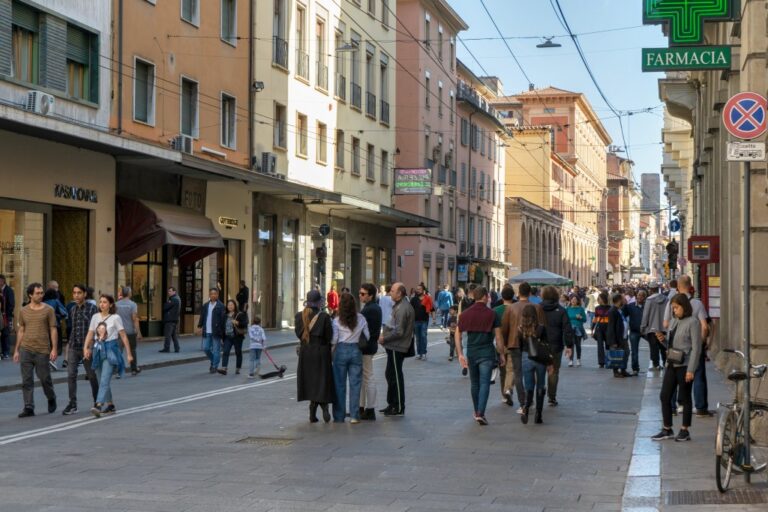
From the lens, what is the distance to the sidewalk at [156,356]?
20.2 m

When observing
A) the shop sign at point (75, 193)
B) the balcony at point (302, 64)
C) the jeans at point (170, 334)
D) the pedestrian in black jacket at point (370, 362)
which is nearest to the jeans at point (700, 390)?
the pedestrian in black jacket at point (370, 362)

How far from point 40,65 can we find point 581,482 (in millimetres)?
18285

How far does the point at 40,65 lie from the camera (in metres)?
25.2

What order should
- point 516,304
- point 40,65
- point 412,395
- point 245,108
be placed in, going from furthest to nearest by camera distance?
1. point 245,108
2. point 40,65
3. point 412,395
4. point 516,304

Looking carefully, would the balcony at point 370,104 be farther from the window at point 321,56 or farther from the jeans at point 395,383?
the jeans at point 395,383

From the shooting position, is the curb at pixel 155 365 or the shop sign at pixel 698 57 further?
the curb at pixel 155 365

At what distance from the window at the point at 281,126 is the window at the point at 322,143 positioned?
3478 mm

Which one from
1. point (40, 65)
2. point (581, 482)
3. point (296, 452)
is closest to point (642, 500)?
point (581, 482)

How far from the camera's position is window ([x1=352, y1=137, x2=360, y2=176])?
157 ft

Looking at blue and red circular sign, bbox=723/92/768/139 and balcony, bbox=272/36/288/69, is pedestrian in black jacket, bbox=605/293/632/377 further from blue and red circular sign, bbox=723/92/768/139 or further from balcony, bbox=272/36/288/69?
balcony, bbox=272/36/288/69

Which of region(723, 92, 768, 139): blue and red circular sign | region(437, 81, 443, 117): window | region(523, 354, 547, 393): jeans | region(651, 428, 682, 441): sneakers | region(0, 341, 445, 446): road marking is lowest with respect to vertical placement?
region(0, 341, 445, 446): road marking

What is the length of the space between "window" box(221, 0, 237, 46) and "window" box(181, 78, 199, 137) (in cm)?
280

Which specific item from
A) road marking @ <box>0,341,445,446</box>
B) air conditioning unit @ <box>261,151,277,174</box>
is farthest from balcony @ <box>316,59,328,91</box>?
road marking @ <box>0,341,445,446</box>

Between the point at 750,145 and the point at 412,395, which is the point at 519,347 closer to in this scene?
the point at 412,395
